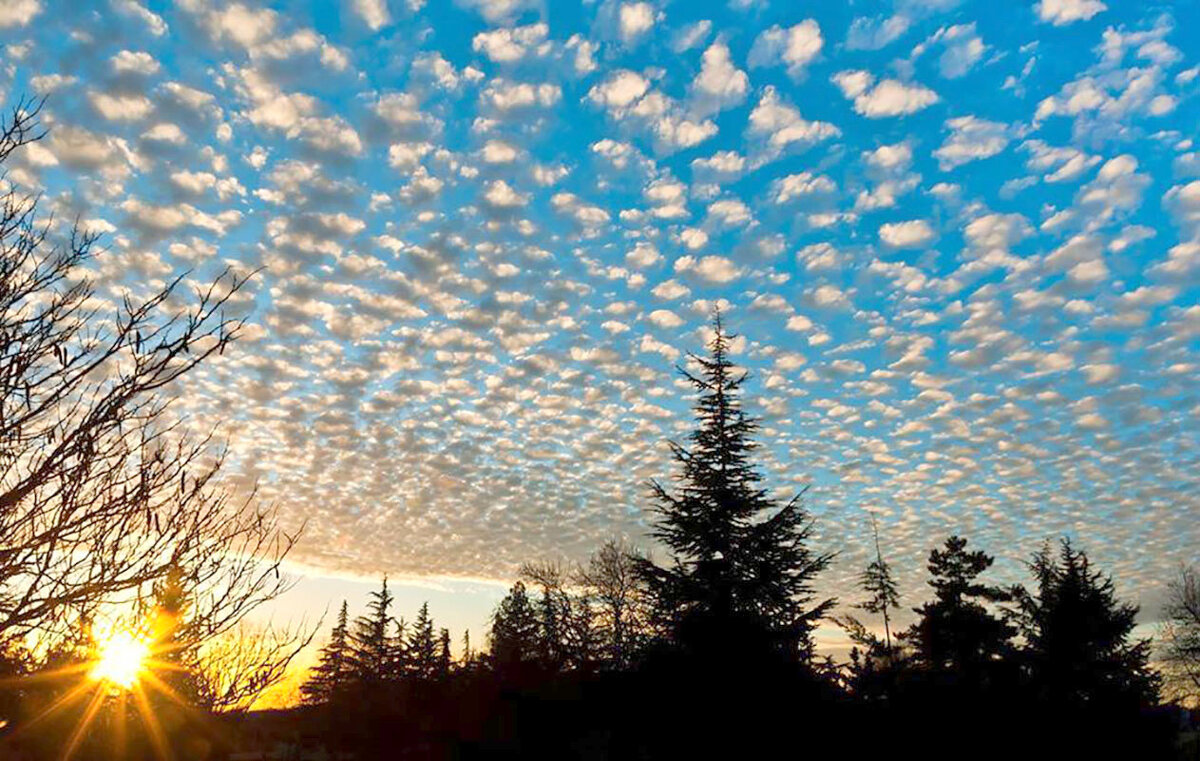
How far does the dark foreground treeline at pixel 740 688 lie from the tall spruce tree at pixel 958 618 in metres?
0.17

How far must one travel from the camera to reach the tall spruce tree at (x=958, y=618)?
32656mm

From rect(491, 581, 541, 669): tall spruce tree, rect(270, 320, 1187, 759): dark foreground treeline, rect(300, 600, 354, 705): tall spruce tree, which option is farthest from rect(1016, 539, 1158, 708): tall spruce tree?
rect(300, 600, 354, 705): tall spruce tree

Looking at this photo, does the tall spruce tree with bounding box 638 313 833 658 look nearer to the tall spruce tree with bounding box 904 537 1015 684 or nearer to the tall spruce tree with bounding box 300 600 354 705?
the tall spruce tree with bounding box 904 537 1015 684

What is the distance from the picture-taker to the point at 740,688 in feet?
43.0

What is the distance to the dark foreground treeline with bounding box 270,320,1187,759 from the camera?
36.2 feet

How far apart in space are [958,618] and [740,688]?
24.9 m

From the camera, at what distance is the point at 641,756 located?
1365 cm

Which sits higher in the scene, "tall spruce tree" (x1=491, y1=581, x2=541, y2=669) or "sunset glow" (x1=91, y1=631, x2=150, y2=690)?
"tall spruce tree" (x1=491, y1=581, x2=541, y2=669)

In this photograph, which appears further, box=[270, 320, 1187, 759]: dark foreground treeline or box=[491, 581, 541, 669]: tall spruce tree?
box=[491, 581, 541, 669]: tall spruce tree

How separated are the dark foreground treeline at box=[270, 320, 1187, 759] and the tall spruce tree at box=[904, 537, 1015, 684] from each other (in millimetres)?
174

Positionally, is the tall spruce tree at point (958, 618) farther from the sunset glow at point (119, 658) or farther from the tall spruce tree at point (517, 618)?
the sunset glow at point (119, 658)

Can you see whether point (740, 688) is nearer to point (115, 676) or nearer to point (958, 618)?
point (115, 676)

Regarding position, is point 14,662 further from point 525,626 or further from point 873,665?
point 525,626

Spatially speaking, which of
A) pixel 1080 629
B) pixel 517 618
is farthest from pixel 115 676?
pixel 517 618
